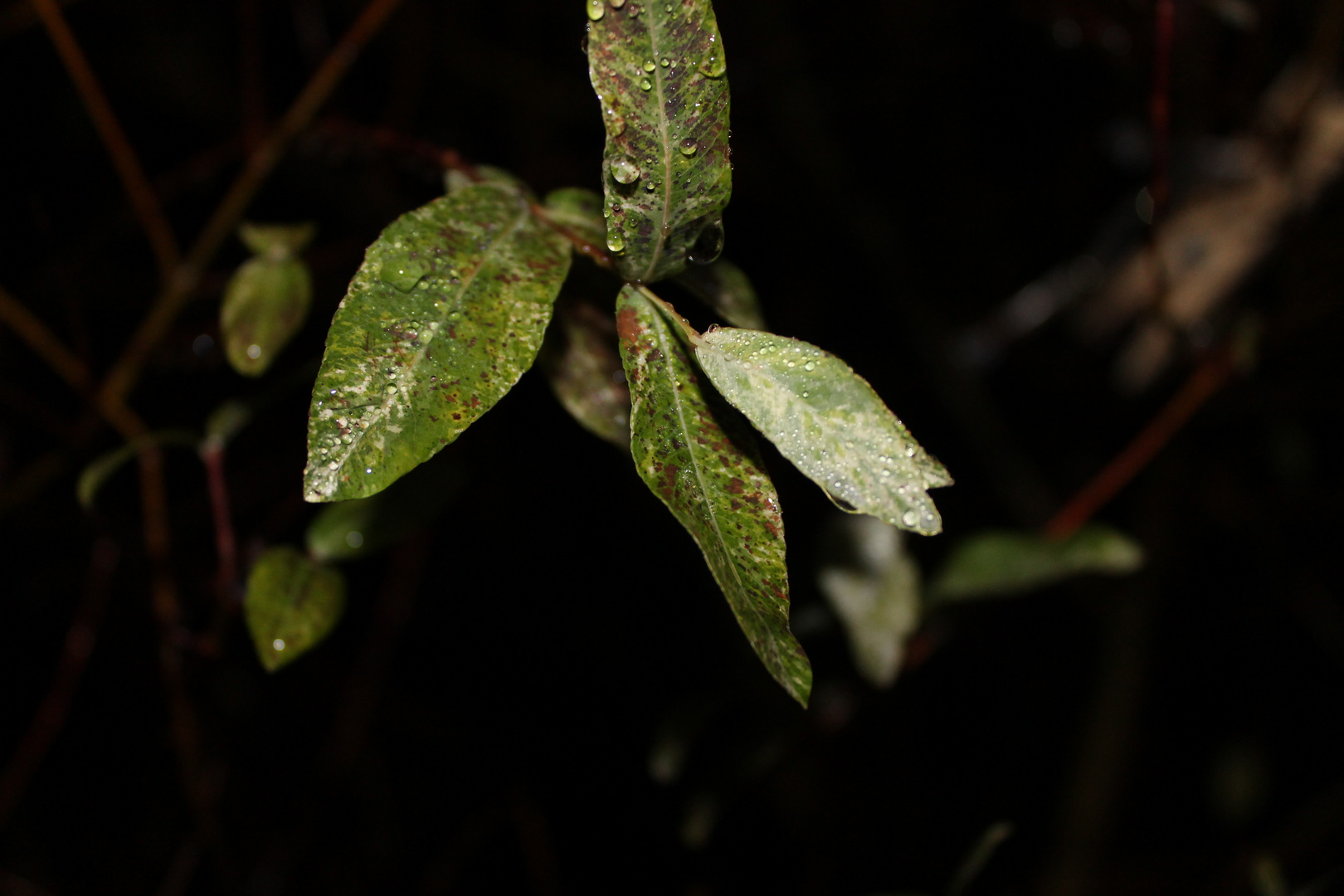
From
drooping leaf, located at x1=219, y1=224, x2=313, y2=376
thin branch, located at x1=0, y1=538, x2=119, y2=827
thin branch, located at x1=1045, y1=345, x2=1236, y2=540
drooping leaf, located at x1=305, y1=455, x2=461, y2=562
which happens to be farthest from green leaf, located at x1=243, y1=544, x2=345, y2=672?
thin branch, located at x1=1045, y1=345, x2=1236, y2=540

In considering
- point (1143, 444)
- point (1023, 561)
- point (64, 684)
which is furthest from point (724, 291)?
point (64, 684)

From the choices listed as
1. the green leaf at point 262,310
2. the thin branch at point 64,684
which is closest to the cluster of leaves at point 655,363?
the green leaf at point 262,310

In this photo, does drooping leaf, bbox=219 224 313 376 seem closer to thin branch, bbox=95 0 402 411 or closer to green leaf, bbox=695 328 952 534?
thin branch, bbox=95 0 402 411

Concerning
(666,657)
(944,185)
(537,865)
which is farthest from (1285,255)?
(537,865)

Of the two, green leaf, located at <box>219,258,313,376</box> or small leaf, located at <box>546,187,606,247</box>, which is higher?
small leaf, located at <box>546,187,606,247</box>

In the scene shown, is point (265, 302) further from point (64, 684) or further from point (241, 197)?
point (64, 684)

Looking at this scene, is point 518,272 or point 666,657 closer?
point 518,272

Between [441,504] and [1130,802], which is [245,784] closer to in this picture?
[441,504]
